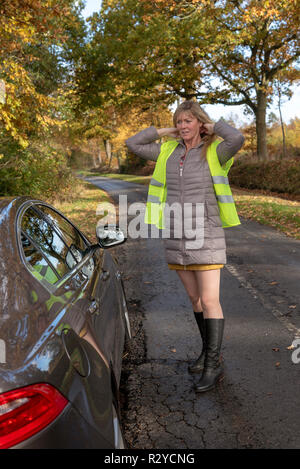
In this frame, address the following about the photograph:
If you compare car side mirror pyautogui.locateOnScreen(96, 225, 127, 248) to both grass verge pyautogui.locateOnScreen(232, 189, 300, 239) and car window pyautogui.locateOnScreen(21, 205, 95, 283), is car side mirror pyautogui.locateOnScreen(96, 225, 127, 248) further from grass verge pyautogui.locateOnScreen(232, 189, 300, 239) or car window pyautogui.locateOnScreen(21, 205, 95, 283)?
grass verge pyautogui.locateOnScreen(232, 189, 300, 239)

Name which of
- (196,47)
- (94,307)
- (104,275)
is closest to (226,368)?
(104,275)

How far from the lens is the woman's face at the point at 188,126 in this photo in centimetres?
335

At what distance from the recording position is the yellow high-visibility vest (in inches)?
129

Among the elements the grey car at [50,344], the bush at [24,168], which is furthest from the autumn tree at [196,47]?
the grey car at [50,344]

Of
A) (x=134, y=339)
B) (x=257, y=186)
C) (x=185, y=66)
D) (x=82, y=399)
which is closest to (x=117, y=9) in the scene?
(x=185, y=66)

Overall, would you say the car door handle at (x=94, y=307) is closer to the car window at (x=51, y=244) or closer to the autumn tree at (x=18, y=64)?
the car window at (x=51, y=244)

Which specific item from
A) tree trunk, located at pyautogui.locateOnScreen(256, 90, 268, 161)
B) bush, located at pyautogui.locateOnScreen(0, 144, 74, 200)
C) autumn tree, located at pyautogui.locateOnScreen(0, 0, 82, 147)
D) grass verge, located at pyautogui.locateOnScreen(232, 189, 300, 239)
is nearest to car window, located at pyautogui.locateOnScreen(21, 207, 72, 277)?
autumn tree, located at pyautogui.locateOnScreen(0, 0, 82, 147)

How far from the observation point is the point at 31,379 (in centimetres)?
149

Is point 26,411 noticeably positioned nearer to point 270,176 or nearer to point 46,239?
point 46,239

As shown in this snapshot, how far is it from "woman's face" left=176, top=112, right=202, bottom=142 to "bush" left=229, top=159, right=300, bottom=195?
1787 centimetres

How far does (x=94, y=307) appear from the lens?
7.87ft

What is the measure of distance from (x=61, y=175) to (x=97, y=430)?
19.3 metres

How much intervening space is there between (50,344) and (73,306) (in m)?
0.44

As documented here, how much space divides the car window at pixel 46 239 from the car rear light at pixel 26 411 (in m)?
0.99
